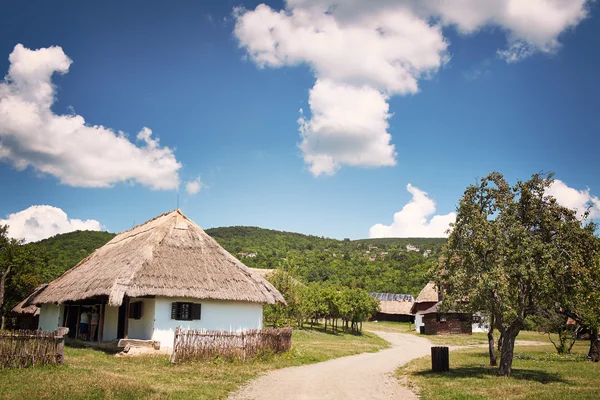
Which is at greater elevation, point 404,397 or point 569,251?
point 569,251

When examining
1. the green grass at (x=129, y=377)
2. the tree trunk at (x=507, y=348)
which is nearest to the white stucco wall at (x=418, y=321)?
the green grass at (x=129, y=377)

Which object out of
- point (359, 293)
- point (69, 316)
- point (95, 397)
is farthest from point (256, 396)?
point (359, 293)

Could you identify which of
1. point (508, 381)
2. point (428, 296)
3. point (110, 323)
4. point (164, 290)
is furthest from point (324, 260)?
point (508, 381)

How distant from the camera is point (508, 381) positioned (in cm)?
1510

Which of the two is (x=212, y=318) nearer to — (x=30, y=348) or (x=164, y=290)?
(x=164, y=290)

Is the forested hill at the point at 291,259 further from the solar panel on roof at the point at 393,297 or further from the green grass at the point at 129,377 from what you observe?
the green grass at the point at 129,377

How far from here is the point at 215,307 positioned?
915 inches

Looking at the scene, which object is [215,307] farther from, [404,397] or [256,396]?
[404,397]

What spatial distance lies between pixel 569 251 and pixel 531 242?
1.22 metres

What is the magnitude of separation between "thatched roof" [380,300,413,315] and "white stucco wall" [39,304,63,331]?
173 ft

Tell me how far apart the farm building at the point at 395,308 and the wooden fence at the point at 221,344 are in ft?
176

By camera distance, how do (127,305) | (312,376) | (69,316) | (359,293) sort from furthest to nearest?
(359,293), (69,316), (127,305), (312,376)

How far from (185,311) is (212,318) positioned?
59.6 inches

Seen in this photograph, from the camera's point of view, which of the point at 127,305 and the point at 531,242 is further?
the point at 127,305
